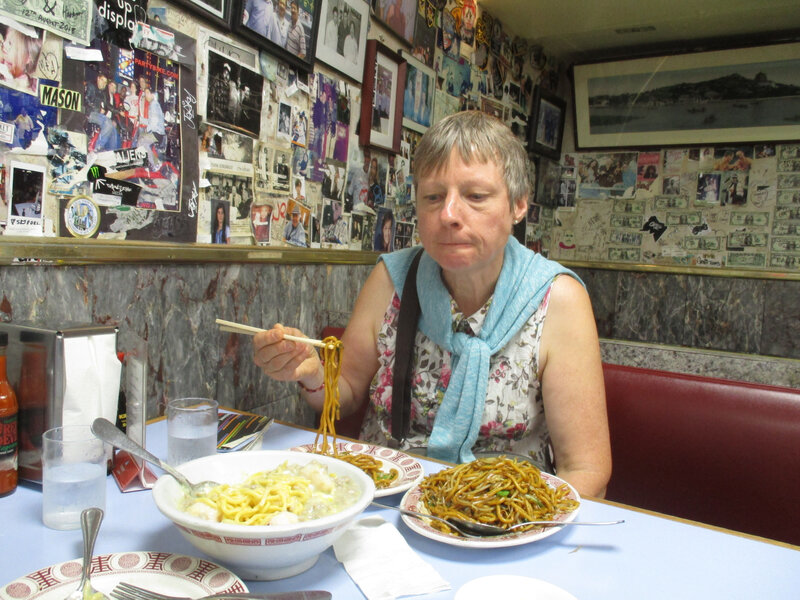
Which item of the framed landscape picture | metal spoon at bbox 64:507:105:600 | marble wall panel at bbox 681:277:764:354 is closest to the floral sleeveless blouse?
metal spoon at bbox 64:507:105:600

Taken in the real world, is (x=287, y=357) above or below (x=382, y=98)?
below

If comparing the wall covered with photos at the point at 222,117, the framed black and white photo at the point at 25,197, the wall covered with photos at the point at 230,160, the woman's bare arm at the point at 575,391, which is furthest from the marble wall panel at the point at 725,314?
the framed black and white photo at the point at 25,197

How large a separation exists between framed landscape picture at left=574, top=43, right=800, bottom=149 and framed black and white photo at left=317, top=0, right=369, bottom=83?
2.12 meters

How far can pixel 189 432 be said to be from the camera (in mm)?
1140

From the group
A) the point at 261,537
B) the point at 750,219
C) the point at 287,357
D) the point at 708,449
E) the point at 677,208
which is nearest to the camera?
the point at 261,537

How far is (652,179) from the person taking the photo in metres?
3.75

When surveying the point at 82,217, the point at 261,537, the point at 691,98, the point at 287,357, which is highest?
the point at 691,98

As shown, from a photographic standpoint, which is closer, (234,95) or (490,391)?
(490,391)

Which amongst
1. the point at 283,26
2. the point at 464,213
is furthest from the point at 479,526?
the point at 283,26

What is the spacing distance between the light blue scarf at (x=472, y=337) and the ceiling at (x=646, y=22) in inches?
86.1

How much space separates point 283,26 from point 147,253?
911mm

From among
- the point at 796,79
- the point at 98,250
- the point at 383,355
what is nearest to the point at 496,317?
the point at 383,355

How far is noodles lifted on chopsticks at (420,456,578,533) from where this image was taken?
94 cm

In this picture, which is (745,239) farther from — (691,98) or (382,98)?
(382,98)
